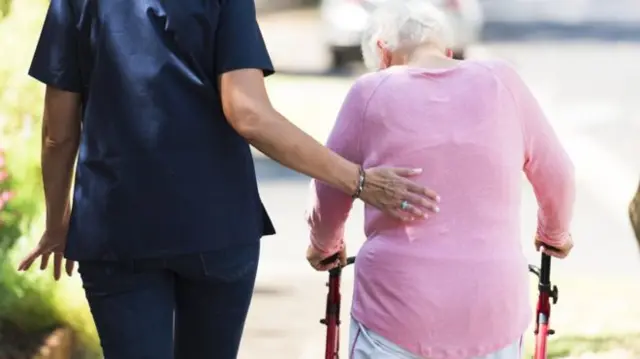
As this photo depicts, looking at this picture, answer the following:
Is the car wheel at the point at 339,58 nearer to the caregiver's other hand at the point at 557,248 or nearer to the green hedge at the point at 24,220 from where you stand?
the green hedge at the point at 24,220

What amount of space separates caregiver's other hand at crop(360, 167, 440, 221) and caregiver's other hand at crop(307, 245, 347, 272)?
0.51 m

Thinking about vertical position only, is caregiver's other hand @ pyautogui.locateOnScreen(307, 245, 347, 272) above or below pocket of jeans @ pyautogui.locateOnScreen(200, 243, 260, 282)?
below

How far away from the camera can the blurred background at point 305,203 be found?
5.25m

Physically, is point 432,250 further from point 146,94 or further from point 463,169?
point 146,94

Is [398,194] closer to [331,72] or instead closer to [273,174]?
[273,174]

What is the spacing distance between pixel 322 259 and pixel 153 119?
81 cm

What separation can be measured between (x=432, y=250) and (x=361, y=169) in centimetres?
26

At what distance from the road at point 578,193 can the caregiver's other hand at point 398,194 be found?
2.97 m

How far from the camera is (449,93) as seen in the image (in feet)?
9.59

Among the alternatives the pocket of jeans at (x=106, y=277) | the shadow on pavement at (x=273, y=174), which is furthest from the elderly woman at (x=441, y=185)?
the shadow on pavement at (x=273, y=174)

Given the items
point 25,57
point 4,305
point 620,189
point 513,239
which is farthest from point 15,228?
point 620,189

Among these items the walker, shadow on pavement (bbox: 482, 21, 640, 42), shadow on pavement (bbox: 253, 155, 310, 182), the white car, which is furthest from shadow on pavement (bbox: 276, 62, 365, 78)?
the walker

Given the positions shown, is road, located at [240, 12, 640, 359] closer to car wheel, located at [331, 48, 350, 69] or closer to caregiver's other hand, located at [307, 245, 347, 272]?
car wheel, located at [331, 48, 350, 69]

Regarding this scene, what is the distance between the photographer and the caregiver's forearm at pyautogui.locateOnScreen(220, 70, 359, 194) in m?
2.81
